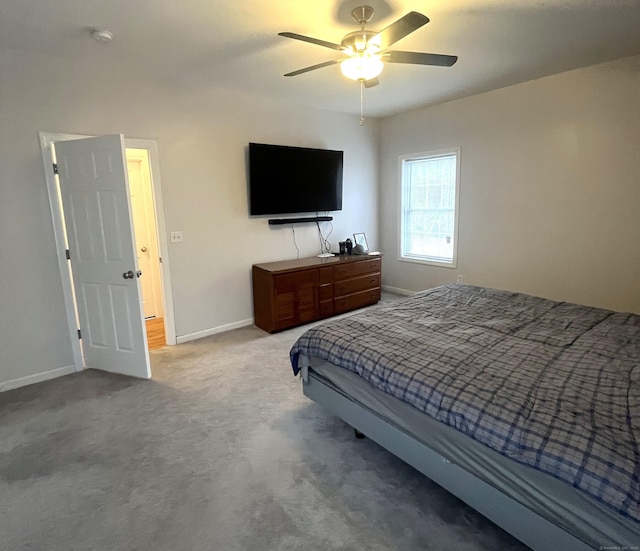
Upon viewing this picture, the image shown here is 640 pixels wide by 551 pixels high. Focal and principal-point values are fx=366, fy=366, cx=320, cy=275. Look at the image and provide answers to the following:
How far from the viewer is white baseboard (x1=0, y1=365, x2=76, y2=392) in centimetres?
309

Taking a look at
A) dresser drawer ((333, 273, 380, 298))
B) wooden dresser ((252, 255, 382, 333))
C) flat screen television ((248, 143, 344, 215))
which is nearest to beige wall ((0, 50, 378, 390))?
flat screen television ((248, 143, 344, 215))

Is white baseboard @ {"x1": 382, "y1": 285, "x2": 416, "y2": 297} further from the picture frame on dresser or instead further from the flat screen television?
the flat screen television

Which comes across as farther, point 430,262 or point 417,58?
point 430,262

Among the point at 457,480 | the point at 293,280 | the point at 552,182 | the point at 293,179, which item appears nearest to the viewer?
the point at 457,480

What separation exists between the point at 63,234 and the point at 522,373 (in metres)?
3.63

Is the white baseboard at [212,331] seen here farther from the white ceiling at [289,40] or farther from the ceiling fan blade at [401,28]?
the ceiling fan blade at [401,28]

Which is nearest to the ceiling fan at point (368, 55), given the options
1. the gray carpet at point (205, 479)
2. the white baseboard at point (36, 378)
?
the gray carpet at point (205, 479)

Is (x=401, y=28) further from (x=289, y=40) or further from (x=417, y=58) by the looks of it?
(x=289, y=40)

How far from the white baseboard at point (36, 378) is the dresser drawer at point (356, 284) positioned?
2.91 meters

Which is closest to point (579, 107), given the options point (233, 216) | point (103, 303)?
point (233, 216)

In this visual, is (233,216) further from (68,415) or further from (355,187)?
(68,415)

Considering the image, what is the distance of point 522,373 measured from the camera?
1778 millimetres

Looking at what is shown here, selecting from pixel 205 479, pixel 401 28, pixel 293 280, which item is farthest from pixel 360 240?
pixel 205 479

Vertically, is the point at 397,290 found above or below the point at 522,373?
below
